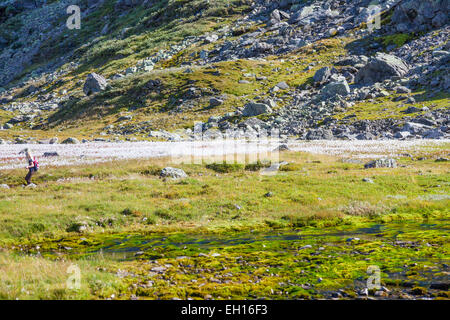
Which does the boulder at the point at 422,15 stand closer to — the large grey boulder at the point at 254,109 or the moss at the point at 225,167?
the large grey boulder at the point at 254,109

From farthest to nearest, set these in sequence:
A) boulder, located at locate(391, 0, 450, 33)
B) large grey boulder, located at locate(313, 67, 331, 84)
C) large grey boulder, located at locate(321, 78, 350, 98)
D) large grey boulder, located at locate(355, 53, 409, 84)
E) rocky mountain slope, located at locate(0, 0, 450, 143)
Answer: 1. boulder, located at locate(391, 0, 450, 33)
2. large grey boulder, located at locate(313, 67, 331, 84)
3. large grey boulder, located at locate(355, 53, 409, 84)
4. large grey boulder, located at locate(321, 78, 350, 98)
5. rocky mountain slope, located at locate(0, 0, 450, 143)

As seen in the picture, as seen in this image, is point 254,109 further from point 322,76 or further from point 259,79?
point 322,76

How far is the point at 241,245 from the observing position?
51.8ft

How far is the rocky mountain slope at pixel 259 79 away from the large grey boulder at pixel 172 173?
132 feet

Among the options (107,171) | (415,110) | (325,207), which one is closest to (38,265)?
(325,207)

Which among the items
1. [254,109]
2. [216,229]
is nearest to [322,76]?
[254,109]

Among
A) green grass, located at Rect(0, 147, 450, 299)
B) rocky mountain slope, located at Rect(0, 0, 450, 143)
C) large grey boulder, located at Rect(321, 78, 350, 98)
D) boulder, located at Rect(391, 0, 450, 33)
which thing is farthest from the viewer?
boulder, located at Rect(391, 0, 450, 33)

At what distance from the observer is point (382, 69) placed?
292 feet

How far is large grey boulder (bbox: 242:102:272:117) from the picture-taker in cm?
8431

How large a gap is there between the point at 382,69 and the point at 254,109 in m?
35.2

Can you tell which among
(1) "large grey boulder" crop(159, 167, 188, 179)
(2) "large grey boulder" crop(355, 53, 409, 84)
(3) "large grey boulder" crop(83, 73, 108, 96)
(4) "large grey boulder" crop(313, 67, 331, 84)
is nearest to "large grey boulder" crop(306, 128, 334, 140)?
(4) "large grey boulder" crop(313, 67, 331, 84)

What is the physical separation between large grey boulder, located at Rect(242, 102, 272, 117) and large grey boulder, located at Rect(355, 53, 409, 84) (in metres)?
28.6

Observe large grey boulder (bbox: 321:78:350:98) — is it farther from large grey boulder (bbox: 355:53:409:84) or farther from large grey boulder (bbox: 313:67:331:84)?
large grey boulder (bbox: 355:53:409:84)
